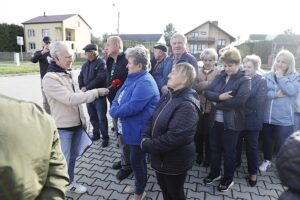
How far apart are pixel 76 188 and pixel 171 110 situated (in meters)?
1.96

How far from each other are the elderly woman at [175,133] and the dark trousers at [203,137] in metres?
1.70

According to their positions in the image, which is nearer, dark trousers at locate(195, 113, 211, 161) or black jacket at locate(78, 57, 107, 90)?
dark trousers at locate(195, 113, 211, 161)

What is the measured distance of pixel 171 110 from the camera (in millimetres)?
2633

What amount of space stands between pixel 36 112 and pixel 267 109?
12.7 feet

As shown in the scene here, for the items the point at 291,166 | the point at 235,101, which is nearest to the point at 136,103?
the point at 235,101

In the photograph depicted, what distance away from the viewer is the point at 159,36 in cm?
7200

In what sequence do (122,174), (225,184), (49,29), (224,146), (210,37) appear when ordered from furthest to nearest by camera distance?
(210,37) < (49,29) < (122,174) < (225,184) < (224,146)

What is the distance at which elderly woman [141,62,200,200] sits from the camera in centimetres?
258

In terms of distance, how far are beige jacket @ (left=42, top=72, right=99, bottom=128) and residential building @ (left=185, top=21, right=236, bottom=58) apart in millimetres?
51433

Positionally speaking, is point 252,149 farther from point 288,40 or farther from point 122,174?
point 288,40

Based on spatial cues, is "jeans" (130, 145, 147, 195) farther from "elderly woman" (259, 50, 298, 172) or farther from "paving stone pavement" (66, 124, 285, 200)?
"elderly woman" (259, 50, 298, 172)

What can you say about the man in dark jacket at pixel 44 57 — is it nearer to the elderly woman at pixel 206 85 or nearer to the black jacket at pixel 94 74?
the black jacket at pixel 94 74

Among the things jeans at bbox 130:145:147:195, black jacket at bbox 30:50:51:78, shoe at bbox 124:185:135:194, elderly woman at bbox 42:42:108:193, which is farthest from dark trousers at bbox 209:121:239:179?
black jacket at bbox 30:50:51:78

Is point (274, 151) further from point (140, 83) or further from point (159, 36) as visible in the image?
point (159, 36)
